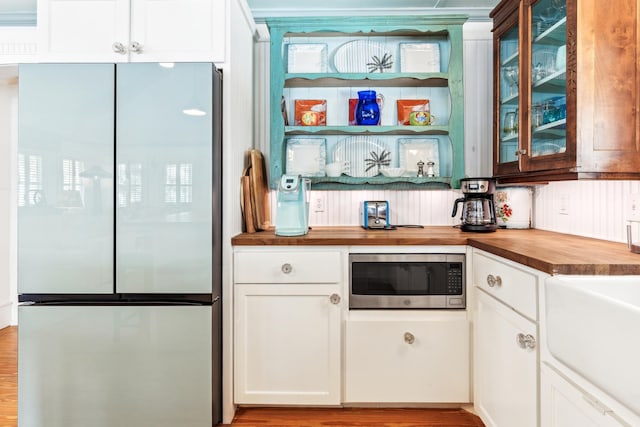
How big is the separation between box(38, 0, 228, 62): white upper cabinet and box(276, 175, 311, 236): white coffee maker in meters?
0.72

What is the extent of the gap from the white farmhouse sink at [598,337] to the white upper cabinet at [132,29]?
1.74 metres

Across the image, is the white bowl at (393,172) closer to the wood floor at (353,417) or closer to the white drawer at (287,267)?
the white drawer at (287,267)

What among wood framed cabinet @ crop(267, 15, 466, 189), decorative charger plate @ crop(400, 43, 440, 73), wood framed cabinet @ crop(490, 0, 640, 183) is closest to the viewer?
wood framed cabinet @ crop(490, 0, 640, 183)

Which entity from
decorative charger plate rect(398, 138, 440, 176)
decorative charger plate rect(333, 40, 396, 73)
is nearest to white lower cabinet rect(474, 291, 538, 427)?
decorative charger plate rect(398, 138, 440, 176)

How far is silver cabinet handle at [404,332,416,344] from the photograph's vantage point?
6.46 feet

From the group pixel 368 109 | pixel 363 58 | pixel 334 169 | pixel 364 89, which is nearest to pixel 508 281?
pixel 334 169

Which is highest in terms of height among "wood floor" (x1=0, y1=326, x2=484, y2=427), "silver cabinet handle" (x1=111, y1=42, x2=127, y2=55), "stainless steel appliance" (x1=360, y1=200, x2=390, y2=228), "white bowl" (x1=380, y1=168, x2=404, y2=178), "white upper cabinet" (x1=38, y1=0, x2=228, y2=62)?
"white upper cabinet" (x1=38, y1=0, x2=228, y2=62)

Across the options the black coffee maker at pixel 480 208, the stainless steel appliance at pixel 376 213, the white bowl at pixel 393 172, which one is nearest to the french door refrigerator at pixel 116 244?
the stainless steel appliance at pixel 376 213

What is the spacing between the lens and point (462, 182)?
239 cm

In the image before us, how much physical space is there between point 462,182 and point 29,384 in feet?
7.93

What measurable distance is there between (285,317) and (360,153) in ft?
3.92

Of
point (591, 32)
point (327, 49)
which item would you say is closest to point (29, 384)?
point (327, 49)

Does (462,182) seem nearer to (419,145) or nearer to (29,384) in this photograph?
(419,145)

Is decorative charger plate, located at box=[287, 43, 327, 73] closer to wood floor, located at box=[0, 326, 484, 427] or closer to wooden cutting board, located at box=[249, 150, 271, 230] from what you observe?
wooden cutting board, located at box=[249, 150, 271, 230]
